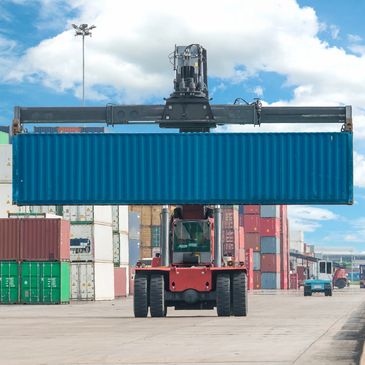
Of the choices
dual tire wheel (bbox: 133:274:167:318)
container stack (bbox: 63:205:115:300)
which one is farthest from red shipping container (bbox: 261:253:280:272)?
dual tire wheel (bbox: 133:274:167:318)

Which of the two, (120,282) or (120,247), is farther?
(120,282)

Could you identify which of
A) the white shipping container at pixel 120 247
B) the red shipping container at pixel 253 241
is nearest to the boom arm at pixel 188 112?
the white shipping container at pixel 120 247

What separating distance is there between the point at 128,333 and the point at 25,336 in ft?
7.40

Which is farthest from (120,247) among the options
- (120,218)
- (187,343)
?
(187,343)

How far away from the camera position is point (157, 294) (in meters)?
26.6

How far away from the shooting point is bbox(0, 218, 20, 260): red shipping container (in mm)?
47844

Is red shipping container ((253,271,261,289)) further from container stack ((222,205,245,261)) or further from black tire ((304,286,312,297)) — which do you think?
black tire ((304,286,312,297))

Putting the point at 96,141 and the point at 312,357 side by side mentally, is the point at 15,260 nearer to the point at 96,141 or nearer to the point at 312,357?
the point at 96,141

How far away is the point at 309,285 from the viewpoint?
2559 inches

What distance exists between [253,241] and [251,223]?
7.73 ft

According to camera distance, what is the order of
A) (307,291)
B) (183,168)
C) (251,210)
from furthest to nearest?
(251,210) < (307,291) < (183,168)

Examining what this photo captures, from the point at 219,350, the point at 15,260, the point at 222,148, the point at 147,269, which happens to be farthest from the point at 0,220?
the point at 219,350

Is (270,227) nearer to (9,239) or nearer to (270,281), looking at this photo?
(270,281)

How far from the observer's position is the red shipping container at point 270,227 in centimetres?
11362
